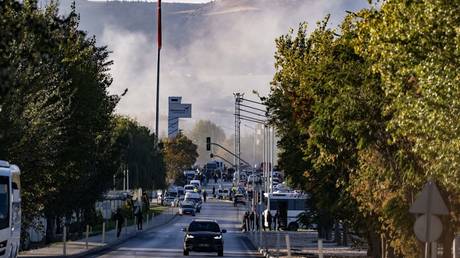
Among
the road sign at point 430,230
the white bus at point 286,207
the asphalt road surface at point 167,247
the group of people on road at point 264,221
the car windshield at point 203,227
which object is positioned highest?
the white bus at point 286,207

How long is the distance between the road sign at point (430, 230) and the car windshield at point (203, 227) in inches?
1273

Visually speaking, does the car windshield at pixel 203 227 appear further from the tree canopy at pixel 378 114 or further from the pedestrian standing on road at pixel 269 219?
the pedestrian standing on road at pixel 269 219

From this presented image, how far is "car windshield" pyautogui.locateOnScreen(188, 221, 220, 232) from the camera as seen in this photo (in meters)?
53.5

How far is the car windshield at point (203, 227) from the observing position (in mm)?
53500

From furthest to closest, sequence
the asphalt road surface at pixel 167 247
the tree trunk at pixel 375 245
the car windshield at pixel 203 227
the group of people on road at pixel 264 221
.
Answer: the group of people on road at pixel 264 221 < the car windshield at pixel 203 227 < the asphalt road surface at pixel 167 247 < the tree trunk at pixel 375 245

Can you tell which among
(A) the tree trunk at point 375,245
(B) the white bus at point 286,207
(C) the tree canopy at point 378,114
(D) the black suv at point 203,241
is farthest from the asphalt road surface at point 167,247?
(A) the tree trunk at point 375,245

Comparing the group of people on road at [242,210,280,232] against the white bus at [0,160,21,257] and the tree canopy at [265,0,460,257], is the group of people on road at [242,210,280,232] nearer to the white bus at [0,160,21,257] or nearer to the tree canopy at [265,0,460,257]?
the tree canopy at [265,0,460,257]

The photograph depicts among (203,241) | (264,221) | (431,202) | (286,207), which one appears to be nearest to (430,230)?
(431,202)

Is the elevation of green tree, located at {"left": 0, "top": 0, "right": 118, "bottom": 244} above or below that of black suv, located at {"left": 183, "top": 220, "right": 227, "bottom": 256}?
above

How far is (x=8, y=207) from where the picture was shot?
32656mm

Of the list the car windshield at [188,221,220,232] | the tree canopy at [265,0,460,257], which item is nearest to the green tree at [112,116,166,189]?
the car windshield at [188,221,220,232]

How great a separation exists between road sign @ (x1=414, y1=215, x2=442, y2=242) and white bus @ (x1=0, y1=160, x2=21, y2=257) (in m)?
13.8

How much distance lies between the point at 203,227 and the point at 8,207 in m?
21.8

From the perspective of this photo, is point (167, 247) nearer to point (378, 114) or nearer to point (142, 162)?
point (378, 114)
